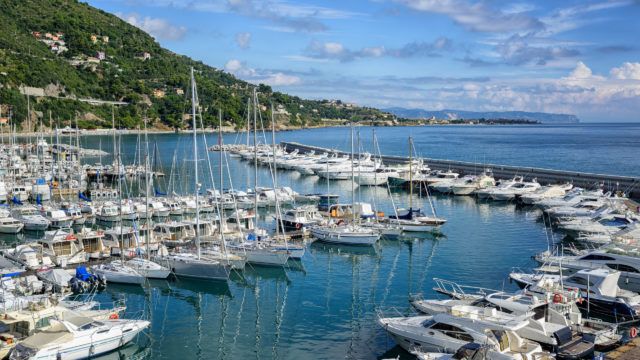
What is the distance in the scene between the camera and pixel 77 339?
2017 cm

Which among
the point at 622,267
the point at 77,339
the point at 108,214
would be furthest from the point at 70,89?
the point at 622,267

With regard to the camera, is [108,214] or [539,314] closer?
[539,314]

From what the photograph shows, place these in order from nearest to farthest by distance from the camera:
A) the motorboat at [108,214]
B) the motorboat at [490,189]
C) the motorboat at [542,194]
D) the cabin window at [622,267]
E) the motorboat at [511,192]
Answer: the cabin window at [622,267] < the motorboat at [108,214] < the motorboat at [542,194] < the motorboat at [511,192] < the motorboat at [490,189]

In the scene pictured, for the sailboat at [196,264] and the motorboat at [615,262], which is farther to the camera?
the sailboat at [196,264]

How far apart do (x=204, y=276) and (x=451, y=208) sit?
31.4 meters

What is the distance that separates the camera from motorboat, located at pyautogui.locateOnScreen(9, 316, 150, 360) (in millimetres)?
19141

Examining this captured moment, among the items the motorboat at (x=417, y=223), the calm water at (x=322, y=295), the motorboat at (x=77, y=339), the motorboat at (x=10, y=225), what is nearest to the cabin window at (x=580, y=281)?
the calm water at (x=322, y=295)

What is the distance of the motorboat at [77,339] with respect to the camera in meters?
19.1

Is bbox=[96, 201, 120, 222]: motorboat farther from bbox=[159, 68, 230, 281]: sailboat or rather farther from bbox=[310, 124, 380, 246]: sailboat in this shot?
bbox=[159, 68, 230, 281]: sailboat

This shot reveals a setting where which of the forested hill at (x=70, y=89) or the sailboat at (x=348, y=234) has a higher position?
the forested hill at (x=70, y=89)

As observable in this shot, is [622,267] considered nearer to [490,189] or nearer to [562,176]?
[490,189]

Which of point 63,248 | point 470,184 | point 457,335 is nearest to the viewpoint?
point 457,335

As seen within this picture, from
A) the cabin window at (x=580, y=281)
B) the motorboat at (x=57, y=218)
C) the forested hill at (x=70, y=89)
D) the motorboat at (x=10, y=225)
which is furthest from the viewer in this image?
the forested hill at (x=70, y=89)

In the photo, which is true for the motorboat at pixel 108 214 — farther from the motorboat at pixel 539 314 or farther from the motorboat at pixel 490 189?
the motorboat at pixel 490 189
